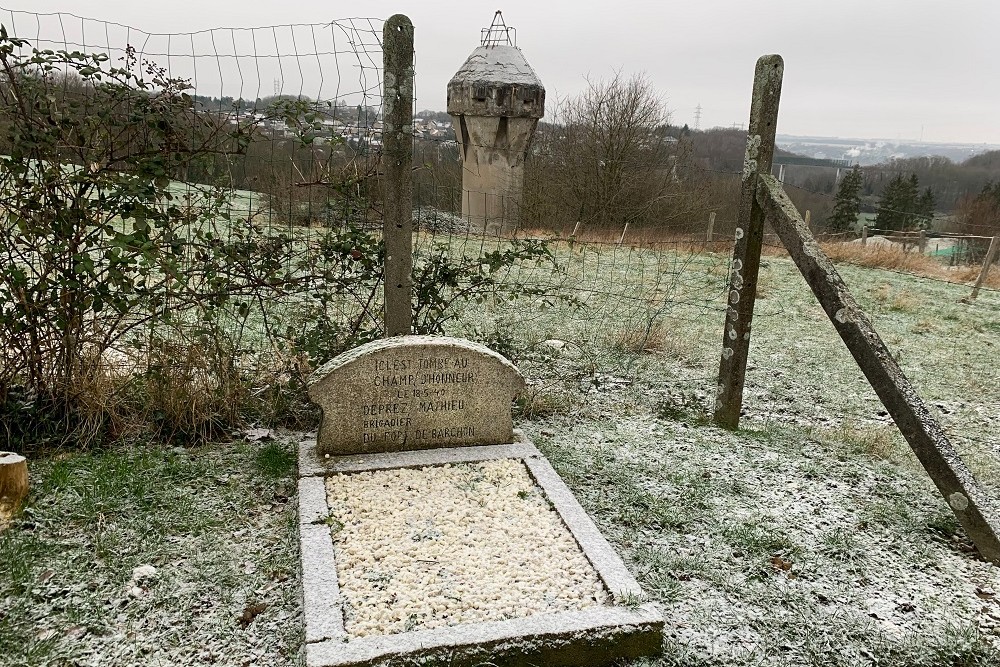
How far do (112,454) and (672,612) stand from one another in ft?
10.9

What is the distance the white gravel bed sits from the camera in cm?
287

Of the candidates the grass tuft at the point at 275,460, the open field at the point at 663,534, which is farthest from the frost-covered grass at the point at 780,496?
the grass tuft at the point at 275,460

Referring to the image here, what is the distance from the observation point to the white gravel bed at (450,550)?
2.87 metres

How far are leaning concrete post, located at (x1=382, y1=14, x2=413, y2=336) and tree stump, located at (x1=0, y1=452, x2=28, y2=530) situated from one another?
7.13 feet

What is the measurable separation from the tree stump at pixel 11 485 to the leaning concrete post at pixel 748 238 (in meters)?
4.33

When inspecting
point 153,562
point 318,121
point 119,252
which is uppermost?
point 318,121

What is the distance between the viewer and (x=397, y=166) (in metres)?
4.41

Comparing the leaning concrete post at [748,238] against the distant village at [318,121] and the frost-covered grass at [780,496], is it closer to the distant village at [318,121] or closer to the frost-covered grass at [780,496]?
the frost-covered grass at [780,496]

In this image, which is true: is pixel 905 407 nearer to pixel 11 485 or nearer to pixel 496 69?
pixel 11 485

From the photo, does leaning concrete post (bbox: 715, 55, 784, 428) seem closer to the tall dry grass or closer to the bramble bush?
the bramble bush

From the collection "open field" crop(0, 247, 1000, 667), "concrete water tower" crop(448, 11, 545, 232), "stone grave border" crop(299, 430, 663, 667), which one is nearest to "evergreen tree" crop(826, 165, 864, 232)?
"concrete water tower" crop(448, 11, 545, 232)

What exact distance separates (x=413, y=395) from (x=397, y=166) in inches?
57.7

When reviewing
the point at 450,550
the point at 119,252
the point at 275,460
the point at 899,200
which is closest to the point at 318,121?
the point at 119,252

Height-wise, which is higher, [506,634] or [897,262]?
[897,262]
